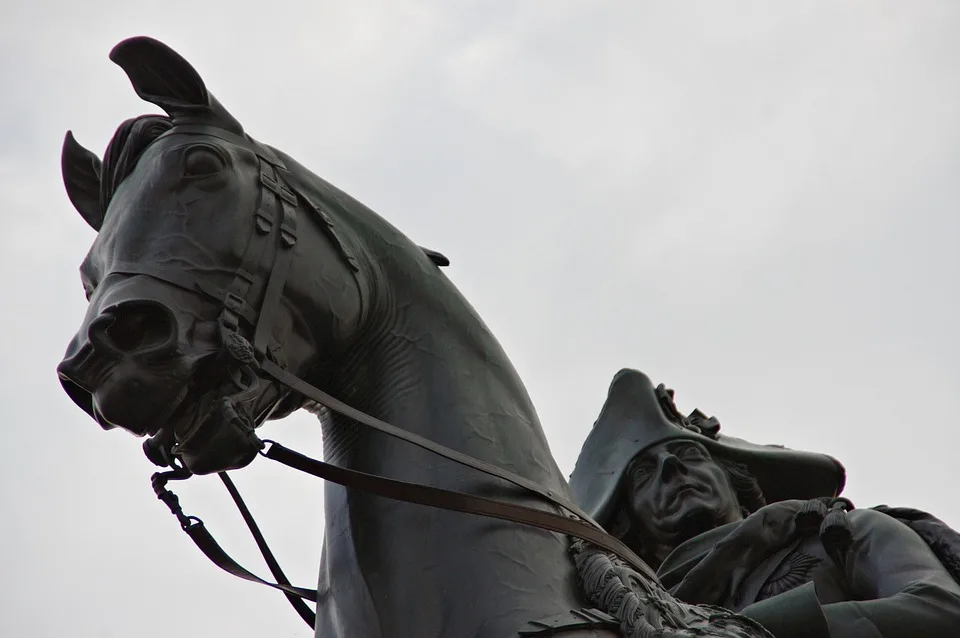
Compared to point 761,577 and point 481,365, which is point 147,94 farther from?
point 761,577

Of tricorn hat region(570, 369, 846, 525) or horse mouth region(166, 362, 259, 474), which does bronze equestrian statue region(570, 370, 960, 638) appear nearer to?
tricorn hat region(570, 369, 846, 525)

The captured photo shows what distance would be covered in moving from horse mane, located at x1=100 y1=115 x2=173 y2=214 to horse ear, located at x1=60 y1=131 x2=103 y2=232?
447mm

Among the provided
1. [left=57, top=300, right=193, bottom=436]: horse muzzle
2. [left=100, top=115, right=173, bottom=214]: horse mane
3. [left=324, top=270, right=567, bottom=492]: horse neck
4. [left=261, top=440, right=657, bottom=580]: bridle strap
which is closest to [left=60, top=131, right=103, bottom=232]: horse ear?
[left=100, top=115, right=173, bottom=214]: horse mane

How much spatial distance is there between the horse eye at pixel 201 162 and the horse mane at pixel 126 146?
1.00 feet

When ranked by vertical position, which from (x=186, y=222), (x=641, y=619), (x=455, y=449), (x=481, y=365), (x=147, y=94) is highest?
(x=147, y=94)

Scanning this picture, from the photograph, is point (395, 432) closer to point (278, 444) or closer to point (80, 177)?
point (278, 444)

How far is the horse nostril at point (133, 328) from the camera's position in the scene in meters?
4.43

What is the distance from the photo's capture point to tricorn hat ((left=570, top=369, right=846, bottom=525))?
283 inches

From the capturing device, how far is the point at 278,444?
4605mm

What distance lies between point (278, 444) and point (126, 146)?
1320 millimetres

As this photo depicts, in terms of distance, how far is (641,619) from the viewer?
428 cm

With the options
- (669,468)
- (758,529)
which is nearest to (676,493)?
(669,468)

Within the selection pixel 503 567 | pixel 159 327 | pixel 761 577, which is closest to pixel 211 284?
pixel 159 327

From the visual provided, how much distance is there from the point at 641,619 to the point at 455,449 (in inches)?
32.1
